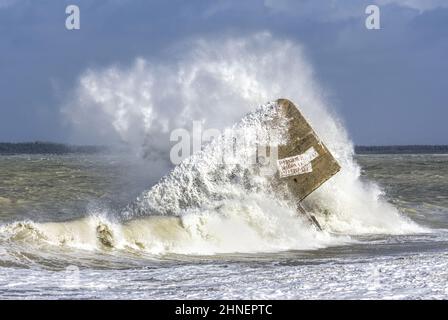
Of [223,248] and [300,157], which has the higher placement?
[300,157]

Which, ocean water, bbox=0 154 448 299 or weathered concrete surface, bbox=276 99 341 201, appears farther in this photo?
weathered concrete surface, bbox=276 99 341 201

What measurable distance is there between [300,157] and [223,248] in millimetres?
2137

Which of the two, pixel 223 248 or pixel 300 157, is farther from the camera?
pixel 300 157

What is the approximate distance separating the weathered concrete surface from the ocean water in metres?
0.43

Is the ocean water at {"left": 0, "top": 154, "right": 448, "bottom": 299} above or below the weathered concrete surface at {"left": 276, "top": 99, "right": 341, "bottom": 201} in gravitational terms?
below

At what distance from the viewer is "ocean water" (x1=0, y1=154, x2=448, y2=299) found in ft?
21.6

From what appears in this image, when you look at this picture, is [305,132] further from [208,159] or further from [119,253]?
[119,253]

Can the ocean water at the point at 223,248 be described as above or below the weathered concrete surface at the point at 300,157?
below

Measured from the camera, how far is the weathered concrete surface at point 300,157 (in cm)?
1173

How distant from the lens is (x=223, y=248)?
1054 cm

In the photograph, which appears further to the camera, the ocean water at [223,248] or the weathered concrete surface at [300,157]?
the weathered concrete surface at [300,157]

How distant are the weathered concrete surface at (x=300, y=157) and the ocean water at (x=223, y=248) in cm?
43

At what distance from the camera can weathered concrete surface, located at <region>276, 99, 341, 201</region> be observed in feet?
38.5


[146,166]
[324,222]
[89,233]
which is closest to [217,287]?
[89,233]
